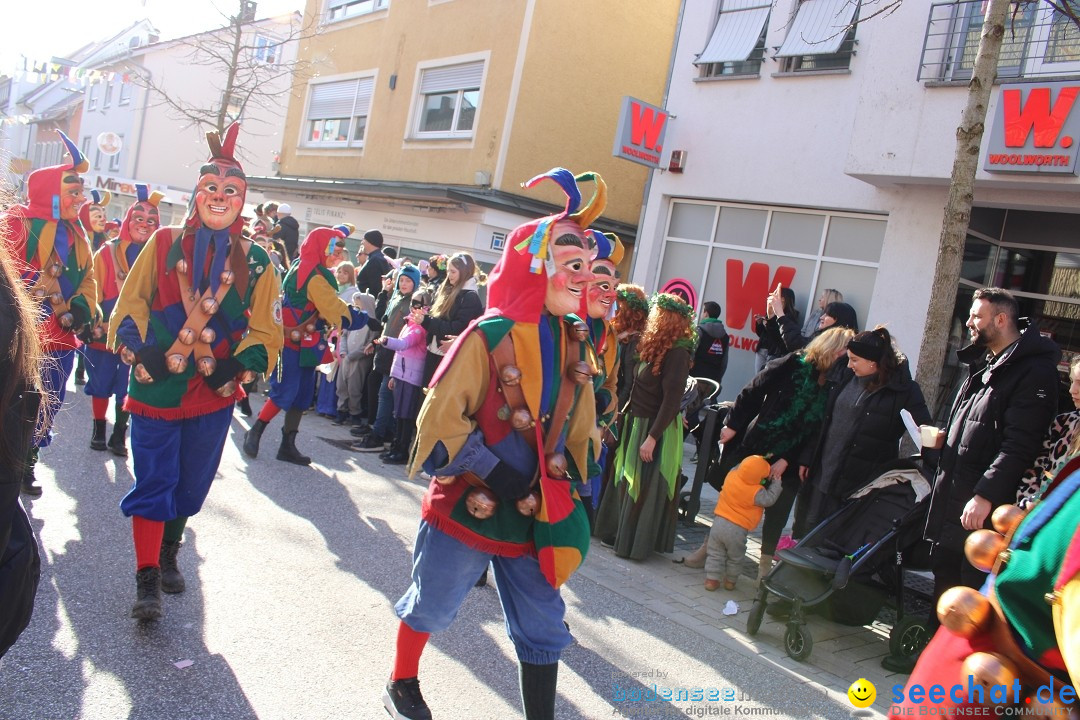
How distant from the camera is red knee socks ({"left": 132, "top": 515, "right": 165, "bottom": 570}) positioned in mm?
4086

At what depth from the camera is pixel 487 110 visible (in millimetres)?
16469

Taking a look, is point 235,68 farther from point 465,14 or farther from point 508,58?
point 508,58

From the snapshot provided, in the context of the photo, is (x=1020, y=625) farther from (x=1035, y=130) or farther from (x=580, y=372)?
(x=1035, y=130)

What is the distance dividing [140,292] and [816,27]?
9847 millimetres

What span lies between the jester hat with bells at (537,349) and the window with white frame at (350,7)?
18753 millimetres

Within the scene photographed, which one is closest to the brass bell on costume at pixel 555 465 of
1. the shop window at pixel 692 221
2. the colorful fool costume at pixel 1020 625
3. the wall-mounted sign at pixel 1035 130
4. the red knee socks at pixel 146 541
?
the colorful fool costume at pixel 1020 625

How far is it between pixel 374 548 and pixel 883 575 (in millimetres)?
3171

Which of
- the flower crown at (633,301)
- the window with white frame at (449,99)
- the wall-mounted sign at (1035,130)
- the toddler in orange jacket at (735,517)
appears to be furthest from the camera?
the window with white frame at (449,99)

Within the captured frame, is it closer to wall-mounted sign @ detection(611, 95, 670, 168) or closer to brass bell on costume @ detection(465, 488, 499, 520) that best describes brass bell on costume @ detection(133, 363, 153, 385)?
brass bell on costume @ detection(465, 488, 499, 520)

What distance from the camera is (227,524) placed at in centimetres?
567

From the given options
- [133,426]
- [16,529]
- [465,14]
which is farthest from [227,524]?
[465,14]

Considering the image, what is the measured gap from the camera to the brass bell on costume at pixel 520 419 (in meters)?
3.15

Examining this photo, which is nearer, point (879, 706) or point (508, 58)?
point (879, 706)

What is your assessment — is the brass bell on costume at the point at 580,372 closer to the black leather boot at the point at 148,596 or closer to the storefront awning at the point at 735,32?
the black leather boot at the point at 148,596
